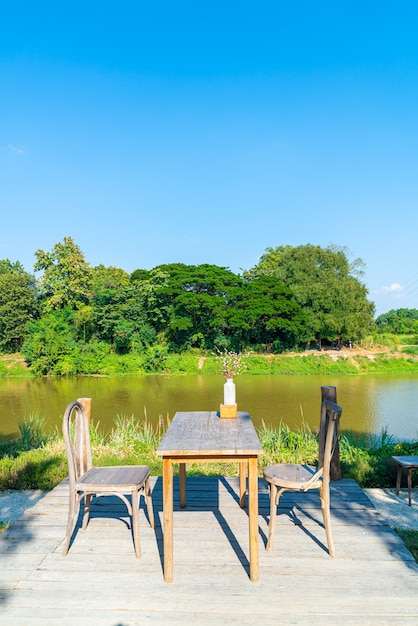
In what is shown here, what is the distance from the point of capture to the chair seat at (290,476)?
7.82 ft

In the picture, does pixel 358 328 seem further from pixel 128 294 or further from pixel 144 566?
pixel 144 566

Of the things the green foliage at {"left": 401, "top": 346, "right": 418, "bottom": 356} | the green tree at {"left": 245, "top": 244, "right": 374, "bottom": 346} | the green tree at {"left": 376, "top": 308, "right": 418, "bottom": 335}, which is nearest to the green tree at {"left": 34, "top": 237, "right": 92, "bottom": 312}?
the green tree at {"left": 245, "top": 244, "right": 374, "bottom": 346}

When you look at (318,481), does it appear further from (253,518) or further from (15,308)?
(15,308)

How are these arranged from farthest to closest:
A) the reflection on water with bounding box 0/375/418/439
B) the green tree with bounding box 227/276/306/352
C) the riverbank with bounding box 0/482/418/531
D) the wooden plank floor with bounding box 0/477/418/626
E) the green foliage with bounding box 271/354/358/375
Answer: the green tree with bounding box 227/276/306/352 < the green foliage with bounding box 271/354/358/375 < the reflection on water with bounding box 0/375/418/439 < the riverbank with bounding box 0/482/418/531 < the wooden plank floor with bounding box 0/477/418/626

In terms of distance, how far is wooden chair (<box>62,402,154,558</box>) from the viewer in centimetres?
232

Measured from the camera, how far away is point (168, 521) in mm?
2137

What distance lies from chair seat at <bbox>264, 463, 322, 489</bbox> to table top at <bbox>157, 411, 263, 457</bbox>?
306mm

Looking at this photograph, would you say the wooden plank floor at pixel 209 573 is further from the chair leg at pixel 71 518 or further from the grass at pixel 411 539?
the grass at pixel 411 539

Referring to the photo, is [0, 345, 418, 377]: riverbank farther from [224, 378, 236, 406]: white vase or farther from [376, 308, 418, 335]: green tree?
[224, 378, 236, 406]: white vase

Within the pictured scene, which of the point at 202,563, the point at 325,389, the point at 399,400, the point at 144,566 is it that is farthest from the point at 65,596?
the point at 399,400

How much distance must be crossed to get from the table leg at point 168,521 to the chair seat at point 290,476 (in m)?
0.68

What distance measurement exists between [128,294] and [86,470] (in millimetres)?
21989

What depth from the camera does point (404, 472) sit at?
13.5 ft

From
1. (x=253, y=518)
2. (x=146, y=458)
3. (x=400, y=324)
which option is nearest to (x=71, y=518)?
(x=253, y=518)
